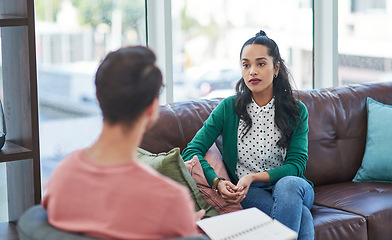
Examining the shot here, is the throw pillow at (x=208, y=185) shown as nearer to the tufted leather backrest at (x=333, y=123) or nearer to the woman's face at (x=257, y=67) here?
the tufted leather backrest at (x=333, y=123)

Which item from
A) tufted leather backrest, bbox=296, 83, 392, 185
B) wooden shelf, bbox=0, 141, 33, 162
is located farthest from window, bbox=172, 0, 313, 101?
wooden shelf, bbox=0, 141, 33, 162

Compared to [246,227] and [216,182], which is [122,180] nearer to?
[246,227]

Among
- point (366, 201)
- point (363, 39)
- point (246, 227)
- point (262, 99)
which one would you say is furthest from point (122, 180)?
point (363, 39)

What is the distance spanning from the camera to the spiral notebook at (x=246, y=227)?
68.0 inches

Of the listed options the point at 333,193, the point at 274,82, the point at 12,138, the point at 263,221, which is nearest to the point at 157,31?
the point at 274,82

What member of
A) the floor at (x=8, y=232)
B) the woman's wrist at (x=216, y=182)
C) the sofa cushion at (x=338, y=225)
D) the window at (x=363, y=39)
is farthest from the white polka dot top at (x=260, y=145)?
the window at (x=363, y=39)

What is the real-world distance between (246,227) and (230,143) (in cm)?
88

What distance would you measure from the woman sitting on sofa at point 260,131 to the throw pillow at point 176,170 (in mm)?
128

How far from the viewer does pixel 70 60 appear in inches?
120

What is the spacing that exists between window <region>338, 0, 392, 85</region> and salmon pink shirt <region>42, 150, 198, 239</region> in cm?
301

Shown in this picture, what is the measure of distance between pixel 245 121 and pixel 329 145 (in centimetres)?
70

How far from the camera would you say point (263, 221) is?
1.86 meters

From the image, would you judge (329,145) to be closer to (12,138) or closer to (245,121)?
(245,121)

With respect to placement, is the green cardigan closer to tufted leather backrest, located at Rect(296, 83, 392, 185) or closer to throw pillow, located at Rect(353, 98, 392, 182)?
tufted leather backrest, located at Rect(296, 83, 392, 185)
